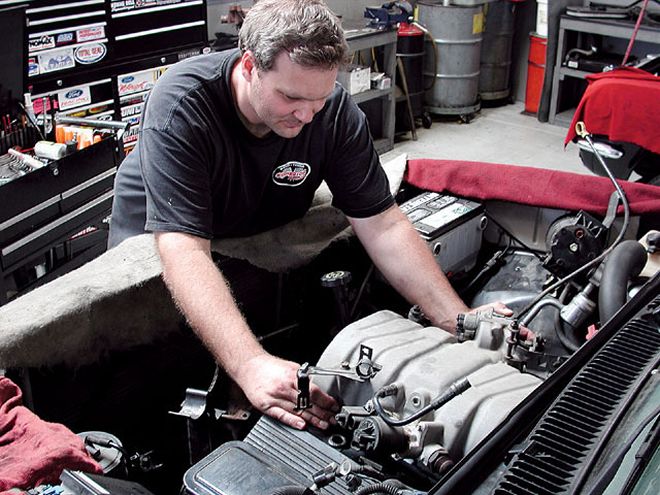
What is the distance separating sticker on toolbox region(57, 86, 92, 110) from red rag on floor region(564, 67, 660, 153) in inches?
86.7

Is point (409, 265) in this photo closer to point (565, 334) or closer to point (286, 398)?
point (565, 334)

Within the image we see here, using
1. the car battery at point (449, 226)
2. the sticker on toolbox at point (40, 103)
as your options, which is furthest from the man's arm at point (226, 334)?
the sticker on toolbox at point (40, 103)

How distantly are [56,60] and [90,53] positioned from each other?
0.18 m

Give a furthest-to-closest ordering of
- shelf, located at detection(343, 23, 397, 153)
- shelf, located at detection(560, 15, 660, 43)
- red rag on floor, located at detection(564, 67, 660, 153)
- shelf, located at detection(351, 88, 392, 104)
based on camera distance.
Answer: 1. shelf, located at detection(560, 15, 660, 43)
2. shelf, located at detection(351, 88, 392, 104)
3. shelf, located at detection(343, 23, 397, 153)
4. red rag on floor, located at detection(564, 67, 660, 153)

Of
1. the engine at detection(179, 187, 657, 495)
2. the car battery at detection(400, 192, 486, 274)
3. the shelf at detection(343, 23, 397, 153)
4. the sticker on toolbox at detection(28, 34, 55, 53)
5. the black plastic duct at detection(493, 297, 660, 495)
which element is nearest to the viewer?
the black plastic duct at detection(493, 297, 660, 495)

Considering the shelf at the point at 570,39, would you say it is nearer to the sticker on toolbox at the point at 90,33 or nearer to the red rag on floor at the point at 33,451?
the sticker on toolbox at the point at 90,33

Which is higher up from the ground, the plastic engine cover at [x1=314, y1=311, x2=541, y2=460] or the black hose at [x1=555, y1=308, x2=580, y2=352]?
the plastic engine cover at [x1=314, y1=311, x2=541, y2=460]

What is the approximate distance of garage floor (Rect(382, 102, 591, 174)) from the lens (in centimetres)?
507

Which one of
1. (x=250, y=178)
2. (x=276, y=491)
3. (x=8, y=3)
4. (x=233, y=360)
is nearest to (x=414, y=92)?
(x=8, y=3)

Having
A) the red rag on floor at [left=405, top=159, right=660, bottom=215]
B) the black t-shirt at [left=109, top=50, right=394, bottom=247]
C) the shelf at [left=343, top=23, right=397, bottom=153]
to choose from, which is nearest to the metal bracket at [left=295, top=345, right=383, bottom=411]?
the black t-shirt at [left=109, top=50, right=394, bottom=247]

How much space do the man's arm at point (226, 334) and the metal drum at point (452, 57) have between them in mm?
4370

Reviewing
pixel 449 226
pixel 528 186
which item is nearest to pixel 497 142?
pixel 528 186

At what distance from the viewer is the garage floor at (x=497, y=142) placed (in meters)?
5.07

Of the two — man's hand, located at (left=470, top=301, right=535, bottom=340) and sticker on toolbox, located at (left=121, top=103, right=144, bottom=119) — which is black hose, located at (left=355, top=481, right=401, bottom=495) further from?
sticker on toolbox, located at (left=121, top=103, right=144, bottom=119)
